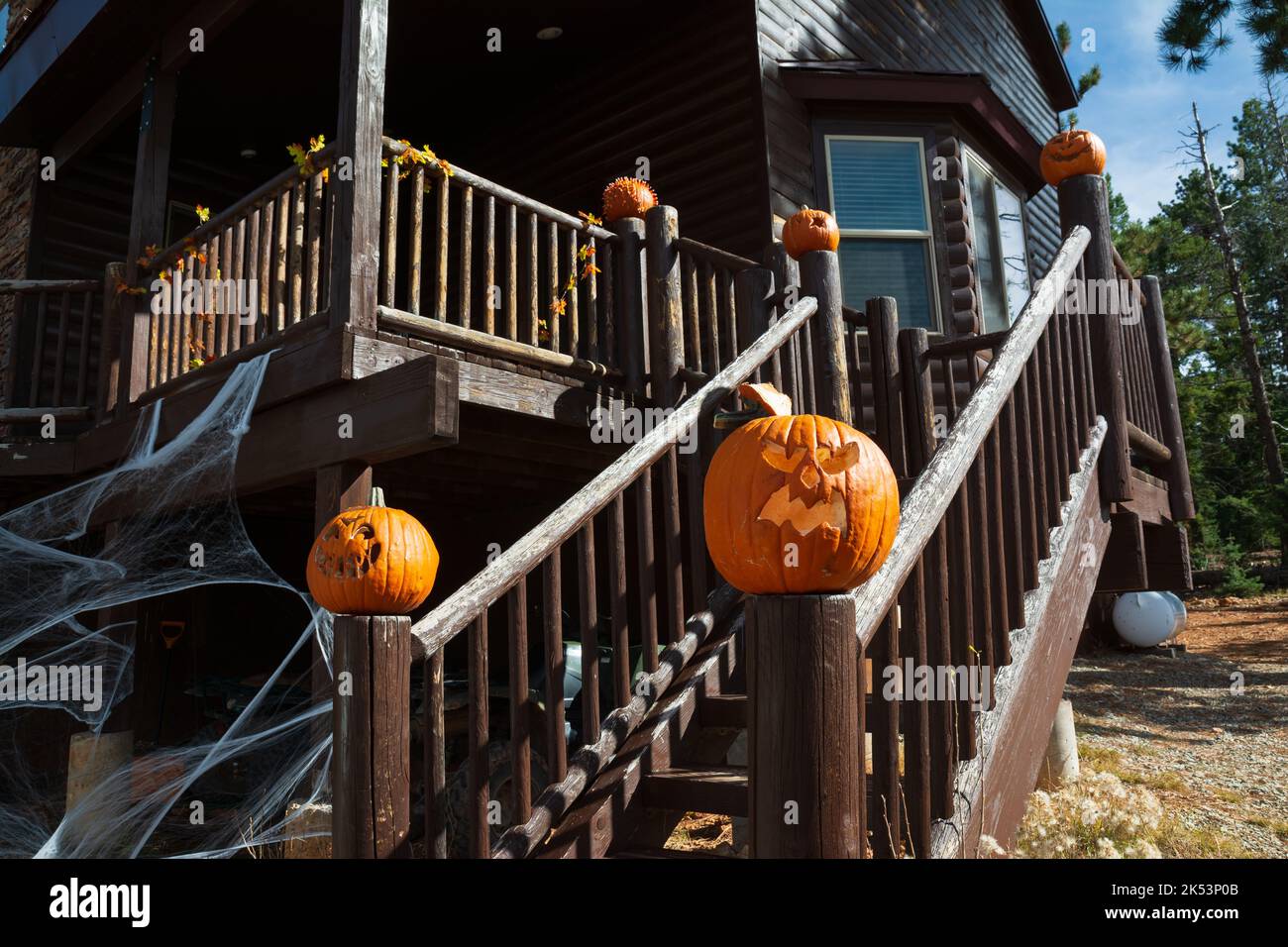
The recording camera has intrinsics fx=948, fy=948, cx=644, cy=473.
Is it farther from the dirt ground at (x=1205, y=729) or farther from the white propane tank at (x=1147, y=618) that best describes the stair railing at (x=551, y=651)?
the white propane tank at (x=1147, y=618)

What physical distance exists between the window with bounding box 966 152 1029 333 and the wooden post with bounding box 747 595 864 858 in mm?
7636

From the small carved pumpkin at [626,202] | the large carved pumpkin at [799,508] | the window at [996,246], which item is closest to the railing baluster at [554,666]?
the large carved pumpkin at [799,508]

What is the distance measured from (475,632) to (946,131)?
7642 mm

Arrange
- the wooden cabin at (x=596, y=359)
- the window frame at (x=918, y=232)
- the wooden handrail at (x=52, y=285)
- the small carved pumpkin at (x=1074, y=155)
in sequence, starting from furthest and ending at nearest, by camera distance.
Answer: the window frame at (x=918, y=232), the wooden handrail at (x=52, y=285), the small carved pumpkin at (x=1074, y=155), the wooden cabin at (x=596, y=359)

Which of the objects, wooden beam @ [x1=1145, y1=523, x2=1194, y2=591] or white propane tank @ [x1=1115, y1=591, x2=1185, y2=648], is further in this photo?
white propane tank @ [x1=1115, y1=591, x2=1185, y2=648]

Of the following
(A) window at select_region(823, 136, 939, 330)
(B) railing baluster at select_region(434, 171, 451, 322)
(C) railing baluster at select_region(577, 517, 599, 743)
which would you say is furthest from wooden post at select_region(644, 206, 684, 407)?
(A) window at select_region(823, 136, 939, 330)

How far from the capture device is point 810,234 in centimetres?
480

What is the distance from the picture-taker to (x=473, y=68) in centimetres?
947

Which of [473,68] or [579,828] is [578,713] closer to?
[579,828]

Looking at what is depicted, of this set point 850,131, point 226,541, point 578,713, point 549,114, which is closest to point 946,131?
point 850,131

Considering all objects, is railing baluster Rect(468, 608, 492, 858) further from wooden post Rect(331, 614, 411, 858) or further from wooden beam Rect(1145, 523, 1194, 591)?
wooden beam Rect(1145, 523, 1194, 591)

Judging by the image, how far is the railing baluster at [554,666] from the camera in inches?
125

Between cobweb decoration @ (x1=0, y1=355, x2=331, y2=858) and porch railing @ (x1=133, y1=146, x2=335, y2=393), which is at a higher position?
porch railing @ (x1=133, y1=146, x2=335, y2=393)

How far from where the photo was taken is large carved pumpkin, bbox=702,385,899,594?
1.96 m
